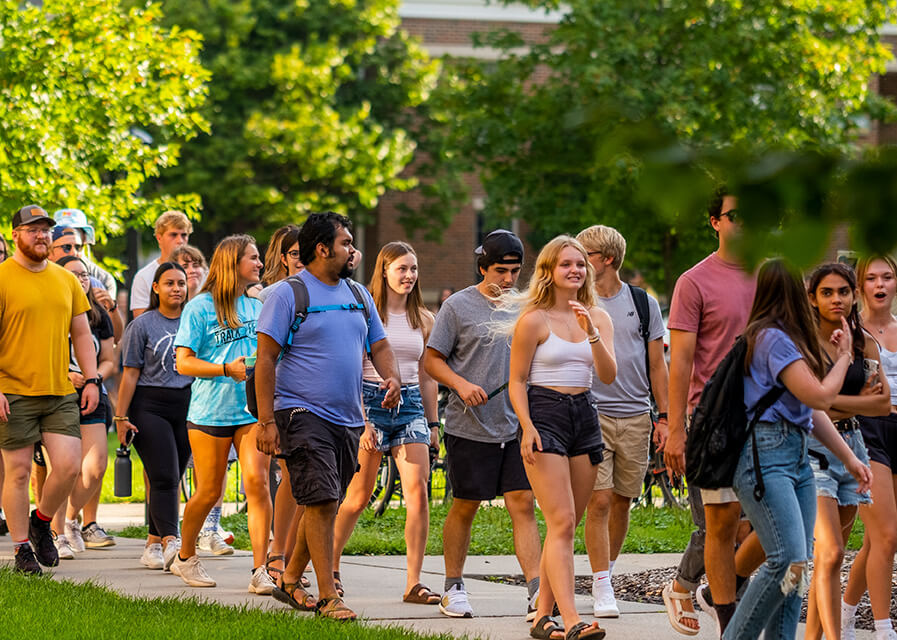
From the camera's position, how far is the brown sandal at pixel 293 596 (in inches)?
292

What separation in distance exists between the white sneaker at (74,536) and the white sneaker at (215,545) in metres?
0.86

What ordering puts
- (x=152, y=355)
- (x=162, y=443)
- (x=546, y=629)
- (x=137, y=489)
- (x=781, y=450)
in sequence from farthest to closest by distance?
(x=137, y=489) < (x=152, y=355) < (x=162, y=443) < (x=546, y=629) < (x=781, y=450)

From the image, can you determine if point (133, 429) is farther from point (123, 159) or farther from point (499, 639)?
point (123, 159)

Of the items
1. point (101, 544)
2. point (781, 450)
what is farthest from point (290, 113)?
point (781, 450)

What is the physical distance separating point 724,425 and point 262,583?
3549 mm

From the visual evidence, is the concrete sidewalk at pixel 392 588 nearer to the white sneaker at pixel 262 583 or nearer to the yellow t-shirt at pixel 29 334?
the white sneaker at pixel 262 583

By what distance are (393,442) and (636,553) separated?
3.01 metres

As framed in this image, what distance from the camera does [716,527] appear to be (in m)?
5.93

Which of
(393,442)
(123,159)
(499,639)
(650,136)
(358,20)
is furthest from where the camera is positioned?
(358,20)

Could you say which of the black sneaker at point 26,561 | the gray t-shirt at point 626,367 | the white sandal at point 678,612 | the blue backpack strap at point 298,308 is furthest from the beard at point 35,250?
the white sandal at point 678,612

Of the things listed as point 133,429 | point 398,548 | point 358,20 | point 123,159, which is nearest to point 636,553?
point 398,548

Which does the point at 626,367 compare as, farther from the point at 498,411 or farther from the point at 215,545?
the point at 215,545

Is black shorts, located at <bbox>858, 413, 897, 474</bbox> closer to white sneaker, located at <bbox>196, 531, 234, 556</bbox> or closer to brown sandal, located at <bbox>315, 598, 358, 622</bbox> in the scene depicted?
brown sandal, located at <bbox>315, 598, 358, 622</bbox>

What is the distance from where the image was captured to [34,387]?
343 inches
